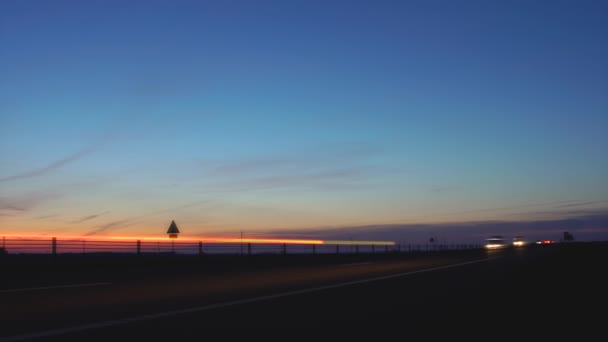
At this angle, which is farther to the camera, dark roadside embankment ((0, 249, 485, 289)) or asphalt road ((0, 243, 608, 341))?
dark roadside embankment ((0, 249, 485, 289))

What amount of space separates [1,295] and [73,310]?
330cm

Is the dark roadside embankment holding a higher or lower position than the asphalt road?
higher

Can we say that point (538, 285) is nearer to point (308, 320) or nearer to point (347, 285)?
point (347, 285)

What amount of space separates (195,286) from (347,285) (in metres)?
3.68

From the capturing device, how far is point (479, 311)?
10.4 metres

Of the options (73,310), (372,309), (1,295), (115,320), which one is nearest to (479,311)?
(372,309)

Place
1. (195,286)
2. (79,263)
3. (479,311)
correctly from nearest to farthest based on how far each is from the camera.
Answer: (479,311) → (195,286) → (79,263)

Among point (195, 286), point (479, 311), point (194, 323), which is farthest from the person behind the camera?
point (195, 286)

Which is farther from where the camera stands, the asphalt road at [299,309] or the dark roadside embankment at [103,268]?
the dark roadside embankment at [103,268]

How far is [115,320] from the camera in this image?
899 cm

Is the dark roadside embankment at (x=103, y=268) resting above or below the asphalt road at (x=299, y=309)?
above

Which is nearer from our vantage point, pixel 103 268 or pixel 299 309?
pixel 299 309

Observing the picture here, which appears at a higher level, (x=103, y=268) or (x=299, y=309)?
(x=103, y=268)

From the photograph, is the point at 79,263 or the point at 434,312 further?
the point at 79,263
